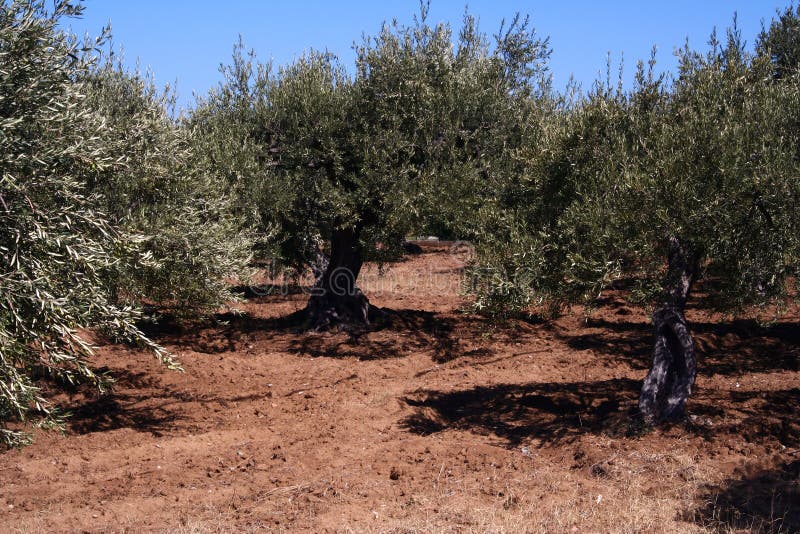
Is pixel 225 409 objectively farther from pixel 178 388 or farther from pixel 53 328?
pixel 53 328

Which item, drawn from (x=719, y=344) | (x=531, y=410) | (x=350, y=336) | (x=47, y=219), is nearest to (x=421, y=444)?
(x=531, y=410)

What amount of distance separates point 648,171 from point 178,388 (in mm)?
8665

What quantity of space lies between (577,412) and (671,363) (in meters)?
1.65

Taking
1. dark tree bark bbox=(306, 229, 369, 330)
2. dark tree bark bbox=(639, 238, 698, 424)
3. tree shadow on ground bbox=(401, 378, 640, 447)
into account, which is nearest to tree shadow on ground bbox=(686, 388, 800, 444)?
dark tree bark bbox=(639, 238, 698, 424)

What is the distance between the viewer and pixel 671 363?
10469mm

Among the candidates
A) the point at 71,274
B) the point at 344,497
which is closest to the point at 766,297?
the point at 344,497

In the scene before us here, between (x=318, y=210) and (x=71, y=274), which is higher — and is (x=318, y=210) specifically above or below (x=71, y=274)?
above

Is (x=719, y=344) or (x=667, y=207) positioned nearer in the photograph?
(x=667, y=207)

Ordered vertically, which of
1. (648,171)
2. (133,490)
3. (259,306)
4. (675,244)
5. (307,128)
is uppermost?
(307,128)

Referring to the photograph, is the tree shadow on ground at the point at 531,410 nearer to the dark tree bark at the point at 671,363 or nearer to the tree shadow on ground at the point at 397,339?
the dark tree bark at the point at 671,363

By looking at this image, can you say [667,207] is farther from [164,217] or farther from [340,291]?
[340,291]

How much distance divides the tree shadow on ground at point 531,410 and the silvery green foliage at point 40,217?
17.6 ft

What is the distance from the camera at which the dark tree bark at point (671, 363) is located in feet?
32.9

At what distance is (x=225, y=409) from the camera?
12141 mm
